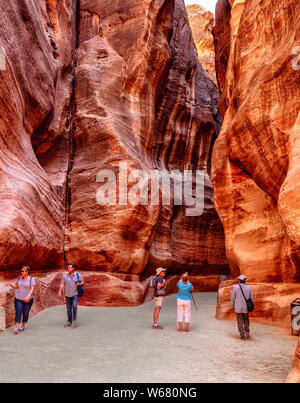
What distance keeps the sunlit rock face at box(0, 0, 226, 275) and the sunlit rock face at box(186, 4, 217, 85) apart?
14.6 metres

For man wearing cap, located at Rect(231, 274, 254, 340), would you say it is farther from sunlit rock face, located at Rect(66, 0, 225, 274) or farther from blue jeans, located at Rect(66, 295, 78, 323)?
sunlit rock face, located at Rect(66, 0, 225, 274)

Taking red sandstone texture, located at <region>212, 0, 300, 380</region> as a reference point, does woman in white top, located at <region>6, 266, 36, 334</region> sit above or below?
below

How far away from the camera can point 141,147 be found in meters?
17.7

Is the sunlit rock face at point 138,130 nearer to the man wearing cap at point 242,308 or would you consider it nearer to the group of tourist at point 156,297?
the group of tourist at point 156,297

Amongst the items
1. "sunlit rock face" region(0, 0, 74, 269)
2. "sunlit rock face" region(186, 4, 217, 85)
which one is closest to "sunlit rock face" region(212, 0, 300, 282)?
"sunlit rock face" region(0, 0, 74, 269)

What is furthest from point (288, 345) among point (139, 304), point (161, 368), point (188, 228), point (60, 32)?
point (60, 32)

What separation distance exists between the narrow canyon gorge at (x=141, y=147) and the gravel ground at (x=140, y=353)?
99 cm

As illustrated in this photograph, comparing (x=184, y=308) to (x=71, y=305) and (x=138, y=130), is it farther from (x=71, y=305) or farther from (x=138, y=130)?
(x=138, y=130)

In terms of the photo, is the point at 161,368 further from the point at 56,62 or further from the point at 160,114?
the point at 160,114

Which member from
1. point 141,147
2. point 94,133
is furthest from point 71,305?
point 141,147

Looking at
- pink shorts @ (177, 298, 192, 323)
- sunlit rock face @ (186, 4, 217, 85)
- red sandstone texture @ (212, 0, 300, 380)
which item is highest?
sunlit rock face @ (186, 4, 217, 85)

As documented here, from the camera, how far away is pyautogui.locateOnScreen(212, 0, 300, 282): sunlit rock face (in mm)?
9344

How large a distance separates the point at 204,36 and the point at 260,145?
3314 cm

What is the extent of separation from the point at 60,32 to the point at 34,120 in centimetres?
630
